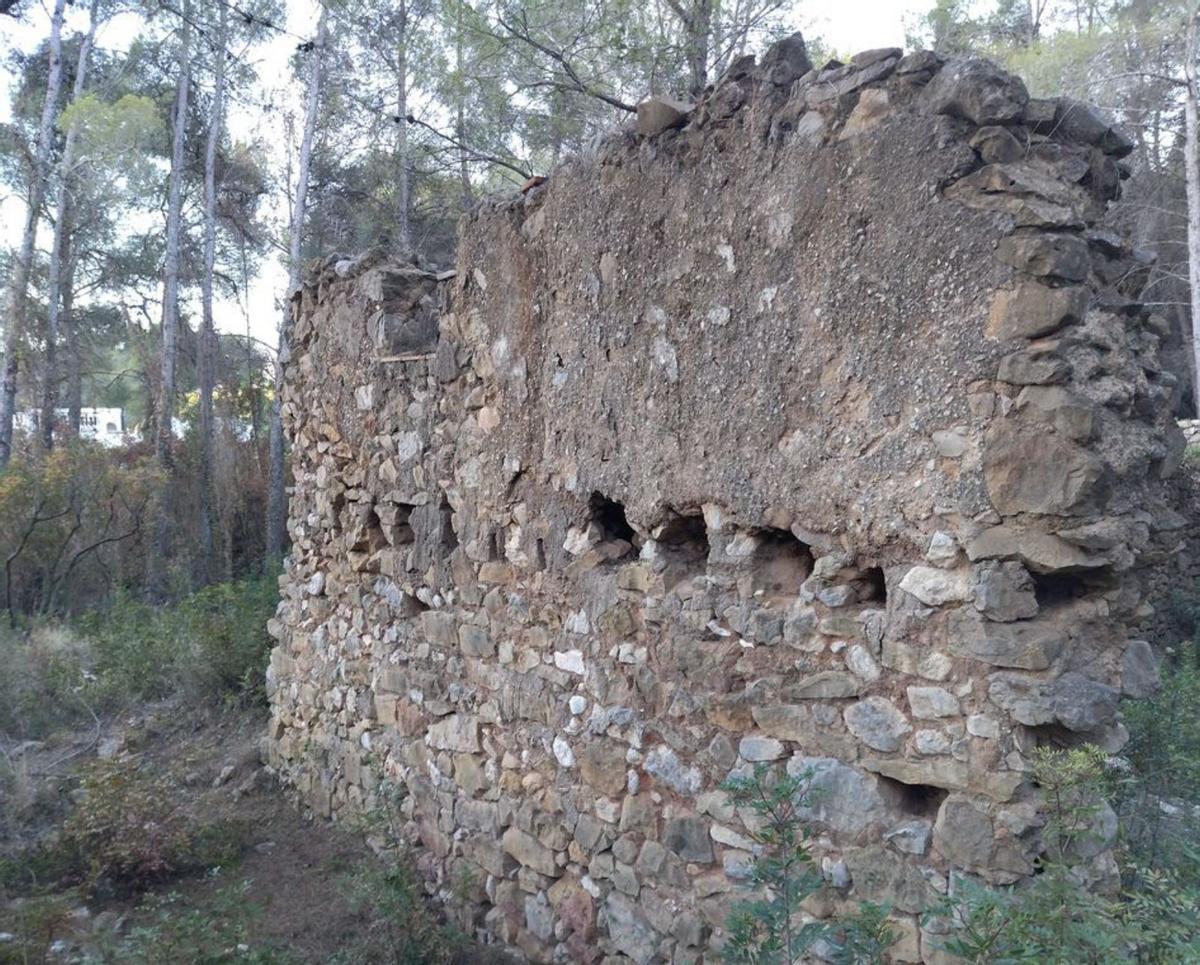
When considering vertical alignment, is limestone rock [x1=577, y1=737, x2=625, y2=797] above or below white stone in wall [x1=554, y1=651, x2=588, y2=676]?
below

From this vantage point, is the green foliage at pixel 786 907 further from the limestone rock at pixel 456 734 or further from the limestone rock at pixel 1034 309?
the limestone rock at pixel 456 734

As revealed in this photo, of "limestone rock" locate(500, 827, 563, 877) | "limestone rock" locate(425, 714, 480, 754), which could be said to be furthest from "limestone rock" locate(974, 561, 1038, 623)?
"limestone rock" locate(425, 714, 480, 754)

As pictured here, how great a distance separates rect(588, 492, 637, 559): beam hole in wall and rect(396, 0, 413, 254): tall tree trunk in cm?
993

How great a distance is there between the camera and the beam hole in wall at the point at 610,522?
3473 mm

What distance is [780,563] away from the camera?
290 centimetres

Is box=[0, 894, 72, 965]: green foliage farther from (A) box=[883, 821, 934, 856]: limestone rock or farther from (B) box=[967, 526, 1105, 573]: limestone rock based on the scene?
(B) box=[967, 526, 1105, 573]: limestone rock

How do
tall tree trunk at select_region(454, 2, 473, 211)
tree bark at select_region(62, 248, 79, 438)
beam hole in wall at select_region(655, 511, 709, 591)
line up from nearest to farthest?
beam hole in wall at select_region(655, 511, 709, 591) → tall tree trunk at select_region(454, 2, 473, 211) → tree bark at select_region(62, 248, 79, 438)

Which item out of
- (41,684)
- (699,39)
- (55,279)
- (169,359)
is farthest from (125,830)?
(55,279)

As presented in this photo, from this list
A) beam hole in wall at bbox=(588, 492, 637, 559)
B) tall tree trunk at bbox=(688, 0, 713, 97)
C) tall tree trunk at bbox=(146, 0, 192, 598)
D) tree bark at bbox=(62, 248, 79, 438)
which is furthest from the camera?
tree bark at bbox=(62, 248, 79, 438)

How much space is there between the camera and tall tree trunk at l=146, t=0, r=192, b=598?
1210 cm

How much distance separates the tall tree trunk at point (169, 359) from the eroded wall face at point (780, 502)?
28.7ft

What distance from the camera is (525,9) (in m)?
8.04

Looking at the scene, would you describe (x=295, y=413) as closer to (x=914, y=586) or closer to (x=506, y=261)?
(x=506, y=261)

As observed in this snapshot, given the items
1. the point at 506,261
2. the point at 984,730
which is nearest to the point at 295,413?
the point at 506,261
